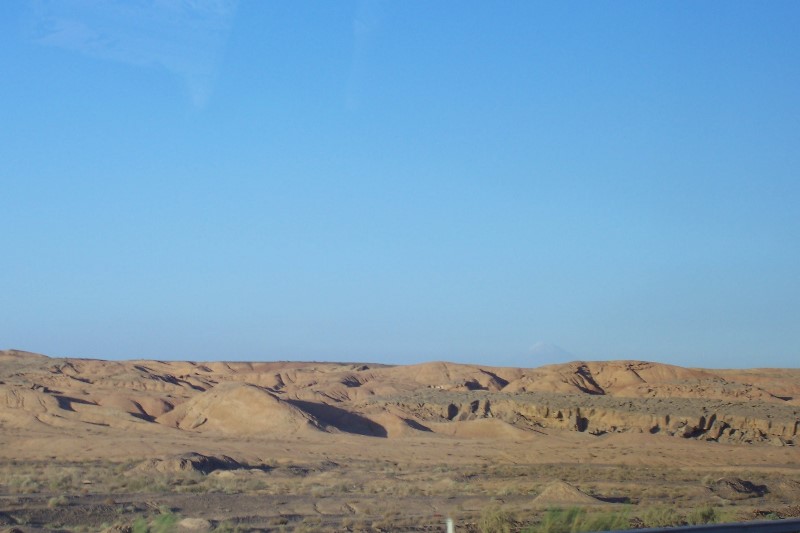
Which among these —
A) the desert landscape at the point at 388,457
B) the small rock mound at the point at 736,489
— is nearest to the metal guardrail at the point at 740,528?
the desert landscape at the point at 388,457

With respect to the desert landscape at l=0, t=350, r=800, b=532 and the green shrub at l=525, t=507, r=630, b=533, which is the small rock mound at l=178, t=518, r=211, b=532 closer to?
the desert landscape at l=0, t=350, r=800, b=532

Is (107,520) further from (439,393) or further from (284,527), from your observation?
(439,393)

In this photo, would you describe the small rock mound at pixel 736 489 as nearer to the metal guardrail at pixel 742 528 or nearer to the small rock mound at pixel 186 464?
the metal guardrail at pixel 742 528

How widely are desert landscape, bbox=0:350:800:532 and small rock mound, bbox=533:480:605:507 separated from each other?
0.05 m

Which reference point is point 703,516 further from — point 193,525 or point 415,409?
point 415,409

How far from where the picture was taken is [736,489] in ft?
77.7

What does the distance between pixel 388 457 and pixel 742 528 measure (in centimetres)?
2540

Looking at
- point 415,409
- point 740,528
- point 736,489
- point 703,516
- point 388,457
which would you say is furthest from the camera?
point 415,409

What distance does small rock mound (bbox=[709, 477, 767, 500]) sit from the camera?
22844mm

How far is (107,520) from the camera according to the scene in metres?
18.3

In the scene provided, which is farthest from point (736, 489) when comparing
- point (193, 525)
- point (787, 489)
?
point (193, 525)

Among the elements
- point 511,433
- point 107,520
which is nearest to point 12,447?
point 107,520

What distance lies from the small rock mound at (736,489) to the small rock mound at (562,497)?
4.29 m

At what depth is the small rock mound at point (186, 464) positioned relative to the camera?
27.6 metres
